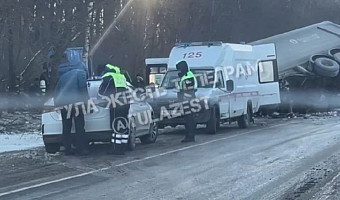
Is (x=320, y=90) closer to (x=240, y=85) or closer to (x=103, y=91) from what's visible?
(x=240, y=85)

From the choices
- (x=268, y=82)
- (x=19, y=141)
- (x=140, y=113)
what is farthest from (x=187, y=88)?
(x=268, y=82)

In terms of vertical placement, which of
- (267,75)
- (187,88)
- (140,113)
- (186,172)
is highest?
(267,75)

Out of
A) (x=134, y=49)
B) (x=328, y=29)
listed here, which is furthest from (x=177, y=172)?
(x=134, y=49)

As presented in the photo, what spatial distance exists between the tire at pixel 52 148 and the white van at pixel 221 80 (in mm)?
4966

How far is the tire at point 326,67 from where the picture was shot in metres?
29.3

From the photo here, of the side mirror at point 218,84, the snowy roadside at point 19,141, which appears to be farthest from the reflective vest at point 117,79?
the side mirror at point 218,84

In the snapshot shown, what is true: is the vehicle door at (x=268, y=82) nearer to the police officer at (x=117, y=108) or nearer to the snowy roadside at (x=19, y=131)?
the snowy roadside at (x=19, y=131)

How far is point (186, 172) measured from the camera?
1137 cm

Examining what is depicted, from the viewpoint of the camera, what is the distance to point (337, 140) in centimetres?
1689

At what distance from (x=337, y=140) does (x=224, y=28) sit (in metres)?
32.9

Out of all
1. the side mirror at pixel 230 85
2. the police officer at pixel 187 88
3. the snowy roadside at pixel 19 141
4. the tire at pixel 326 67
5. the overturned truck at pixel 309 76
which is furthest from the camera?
the overturned truck at pixel 309 76

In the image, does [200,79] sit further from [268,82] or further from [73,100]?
[73,100]

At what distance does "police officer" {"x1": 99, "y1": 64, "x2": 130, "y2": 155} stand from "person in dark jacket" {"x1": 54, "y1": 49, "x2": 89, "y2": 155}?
434mm

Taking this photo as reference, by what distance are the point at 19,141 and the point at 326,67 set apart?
1601 centimetres
